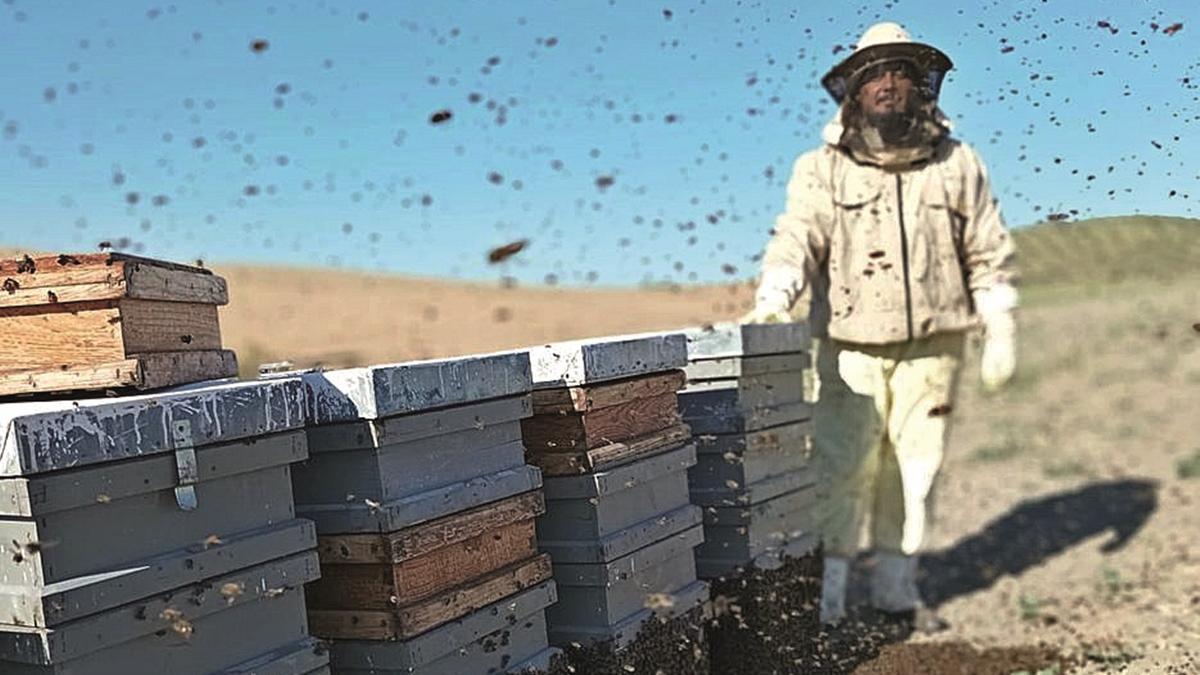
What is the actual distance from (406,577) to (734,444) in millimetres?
2004

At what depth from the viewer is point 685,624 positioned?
13.8 ft

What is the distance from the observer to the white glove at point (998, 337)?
571 cm

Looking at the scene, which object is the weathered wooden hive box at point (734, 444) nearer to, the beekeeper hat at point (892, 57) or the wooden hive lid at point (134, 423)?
the beekeeper hat at point (892, 57)

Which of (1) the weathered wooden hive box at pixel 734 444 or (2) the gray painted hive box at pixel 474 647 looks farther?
(1) the weathered wooden hive box at pixel 734 444

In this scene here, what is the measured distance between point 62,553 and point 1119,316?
2611 centimetres

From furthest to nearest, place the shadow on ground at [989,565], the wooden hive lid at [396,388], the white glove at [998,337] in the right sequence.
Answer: the white glove at [998,337]
the shadow on ground at [989,565]
the wooden hive lid at [396,388]

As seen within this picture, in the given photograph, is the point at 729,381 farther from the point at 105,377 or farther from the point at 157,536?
the point at 157,536

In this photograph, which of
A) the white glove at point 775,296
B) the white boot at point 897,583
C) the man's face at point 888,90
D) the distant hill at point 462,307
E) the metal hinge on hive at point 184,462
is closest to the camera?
the metal hinge on hive at point 184,462

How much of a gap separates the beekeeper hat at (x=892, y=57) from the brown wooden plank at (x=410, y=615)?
3183 millimetres

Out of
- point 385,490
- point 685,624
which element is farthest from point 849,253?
point 385,490

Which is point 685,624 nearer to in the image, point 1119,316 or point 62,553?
point 62,553

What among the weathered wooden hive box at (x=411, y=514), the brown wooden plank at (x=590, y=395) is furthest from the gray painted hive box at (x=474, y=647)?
the brown wooden plank at (x=590, y=395)

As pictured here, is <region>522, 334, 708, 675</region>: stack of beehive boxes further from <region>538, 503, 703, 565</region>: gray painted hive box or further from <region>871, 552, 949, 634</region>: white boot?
<region>871, 552, 949, 634</region>: white boot

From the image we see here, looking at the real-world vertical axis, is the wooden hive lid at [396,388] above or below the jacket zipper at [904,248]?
below
